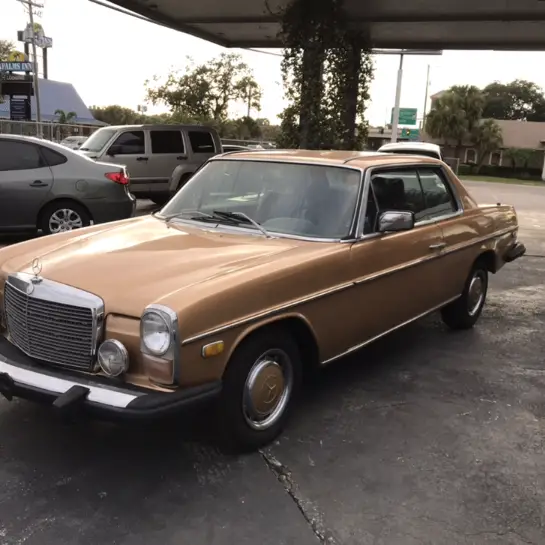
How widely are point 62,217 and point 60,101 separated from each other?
48537mm

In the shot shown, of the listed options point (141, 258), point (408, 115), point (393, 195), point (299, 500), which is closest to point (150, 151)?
point (393, 195)

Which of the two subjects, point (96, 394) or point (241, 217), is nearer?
point (96, 394)

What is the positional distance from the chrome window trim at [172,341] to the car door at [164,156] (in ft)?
36.3

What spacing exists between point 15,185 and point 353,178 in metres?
5.66

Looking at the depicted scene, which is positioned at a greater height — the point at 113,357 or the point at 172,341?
the point at 172,341

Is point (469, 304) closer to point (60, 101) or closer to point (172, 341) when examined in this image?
point (172, 341)

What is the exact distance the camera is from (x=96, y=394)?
295 cm

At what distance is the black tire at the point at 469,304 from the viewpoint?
5793mm

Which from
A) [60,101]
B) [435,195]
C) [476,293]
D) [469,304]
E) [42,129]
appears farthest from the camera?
[60,101]

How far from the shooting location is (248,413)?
136 inches

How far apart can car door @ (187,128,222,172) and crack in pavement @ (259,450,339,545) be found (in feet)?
36.5

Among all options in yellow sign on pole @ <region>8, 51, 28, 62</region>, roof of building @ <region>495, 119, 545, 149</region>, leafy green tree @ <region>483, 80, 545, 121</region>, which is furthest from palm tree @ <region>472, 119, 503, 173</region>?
leafy green tree @ <region>483, 80, 545, 121</region>

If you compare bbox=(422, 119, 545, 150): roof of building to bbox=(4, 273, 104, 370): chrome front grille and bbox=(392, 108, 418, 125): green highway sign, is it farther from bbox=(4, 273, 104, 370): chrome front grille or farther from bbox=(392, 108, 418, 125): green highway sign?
bbox=(4, 273, 104, 370): chrome front grille

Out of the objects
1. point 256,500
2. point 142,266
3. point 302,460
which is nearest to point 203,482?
point 256,500
